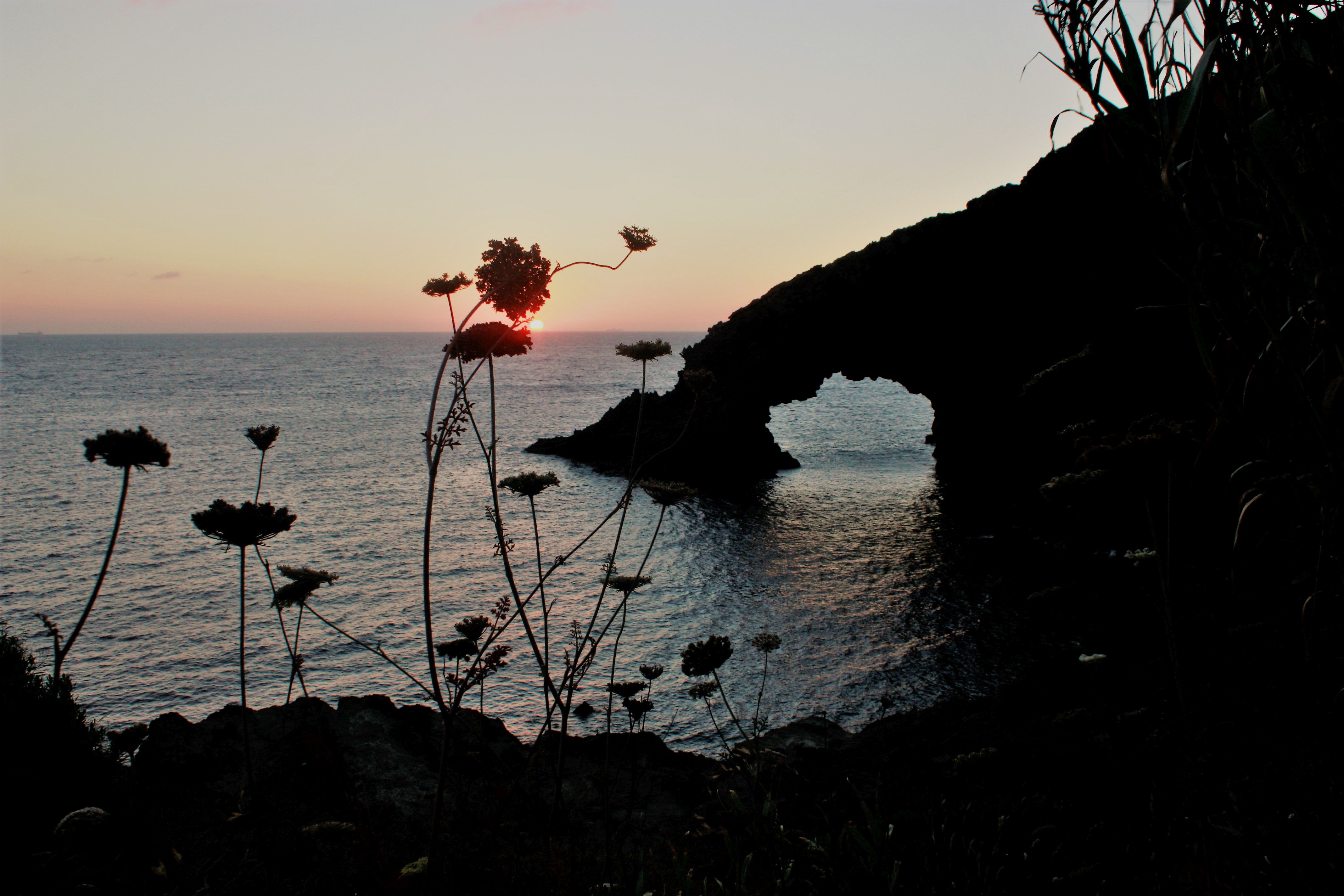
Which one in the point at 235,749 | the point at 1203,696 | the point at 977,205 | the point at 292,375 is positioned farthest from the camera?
the point at 292,375

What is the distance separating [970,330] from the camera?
21219 millimetres

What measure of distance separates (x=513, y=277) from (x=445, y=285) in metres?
0.50

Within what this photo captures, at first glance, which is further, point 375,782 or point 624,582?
point 375,782

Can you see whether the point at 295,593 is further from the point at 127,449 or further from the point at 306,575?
the point at 127,449

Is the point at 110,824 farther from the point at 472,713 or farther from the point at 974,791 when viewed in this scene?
the point at 974,791

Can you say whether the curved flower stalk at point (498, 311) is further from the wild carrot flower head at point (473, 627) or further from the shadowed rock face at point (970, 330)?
the shadowed rock face at point (970, 330)

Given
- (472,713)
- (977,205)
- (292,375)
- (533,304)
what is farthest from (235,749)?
(292,375)

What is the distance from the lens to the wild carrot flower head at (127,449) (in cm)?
321

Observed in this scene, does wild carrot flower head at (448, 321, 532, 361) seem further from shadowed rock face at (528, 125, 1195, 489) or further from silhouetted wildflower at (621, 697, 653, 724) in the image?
shadowed rock face at (528, 125, 1195, 489)

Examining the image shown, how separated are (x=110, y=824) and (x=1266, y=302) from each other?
4907mm

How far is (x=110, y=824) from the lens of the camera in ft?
10.9

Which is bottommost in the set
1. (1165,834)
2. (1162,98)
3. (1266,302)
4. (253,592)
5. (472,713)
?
(253,592)

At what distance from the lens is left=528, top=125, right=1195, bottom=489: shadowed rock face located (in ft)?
47.8

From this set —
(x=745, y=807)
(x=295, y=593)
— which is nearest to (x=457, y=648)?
(x=295, y=593)
